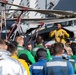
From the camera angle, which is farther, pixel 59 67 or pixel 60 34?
pixel 60 34

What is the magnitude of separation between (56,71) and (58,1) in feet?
53.5

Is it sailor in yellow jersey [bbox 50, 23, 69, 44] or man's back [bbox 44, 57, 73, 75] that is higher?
man's back [bbox 44, 57, 73, 75]

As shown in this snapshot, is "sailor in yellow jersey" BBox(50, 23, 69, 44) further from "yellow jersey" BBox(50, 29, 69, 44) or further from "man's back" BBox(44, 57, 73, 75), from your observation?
"man's back" BBox(44, 57, 73, 75)

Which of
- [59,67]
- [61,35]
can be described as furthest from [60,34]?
[59,67]

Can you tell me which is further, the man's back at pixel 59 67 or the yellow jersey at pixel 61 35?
the yellow jersey at pixel 61 35

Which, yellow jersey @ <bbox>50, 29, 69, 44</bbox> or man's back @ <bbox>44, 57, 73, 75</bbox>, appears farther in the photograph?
yellow jersey @ <bbox>50, 29, 69, 44</bbox>

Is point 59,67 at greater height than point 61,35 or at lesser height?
greater

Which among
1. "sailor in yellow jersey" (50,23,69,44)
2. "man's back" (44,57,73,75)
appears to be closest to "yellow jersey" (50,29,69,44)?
"sailor in yellow jersey" (50,23,69,44)

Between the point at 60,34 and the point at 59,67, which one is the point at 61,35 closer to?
the point at 60,34

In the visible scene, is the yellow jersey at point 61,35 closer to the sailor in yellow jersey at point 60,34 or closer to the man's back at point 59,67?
the sailor in yellow jersey at point 60,34

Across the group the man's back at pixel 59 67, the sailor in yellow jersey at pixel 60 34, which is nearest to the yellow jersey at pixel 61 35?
the sailor in yellow jersey at pixel 60 34

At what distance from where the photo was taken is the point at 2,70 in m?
5.03

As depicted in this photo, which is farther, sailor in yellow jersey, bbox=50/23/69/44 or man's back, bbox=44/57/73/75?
sailor in yellow jersey, bbox=50/23/69/44

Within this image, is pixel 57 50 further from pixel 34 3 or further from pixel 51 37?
pixel 34 3
